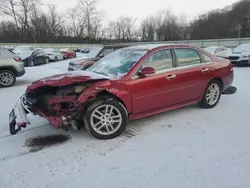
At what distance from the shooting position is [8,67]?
9.10m

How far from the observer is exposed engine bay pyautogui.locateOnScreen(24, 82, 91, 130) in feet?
12.4

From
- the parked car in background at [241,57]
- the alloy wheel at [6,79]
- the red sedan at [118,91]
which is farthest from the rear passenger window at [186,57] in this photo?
the parked car in background at [241,57]

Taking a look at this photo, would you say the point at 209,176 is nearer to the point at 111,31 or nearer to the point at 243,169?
the point at 243,169

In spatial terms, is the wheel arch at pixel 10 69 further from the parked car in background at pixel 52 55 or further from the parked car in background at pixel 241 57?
the parked car in background at pixel 52 55

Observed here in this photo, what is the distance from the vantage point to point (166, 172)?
297cm

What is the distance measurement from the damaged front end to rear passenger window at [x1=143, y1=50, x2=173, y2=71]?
946 millimetres

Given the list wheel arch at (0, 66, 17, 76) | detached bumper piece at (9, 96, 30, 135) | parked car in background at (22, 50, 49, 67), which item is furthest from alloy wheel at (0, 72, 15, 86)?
parked car in background at (22, 50, 49, 67)

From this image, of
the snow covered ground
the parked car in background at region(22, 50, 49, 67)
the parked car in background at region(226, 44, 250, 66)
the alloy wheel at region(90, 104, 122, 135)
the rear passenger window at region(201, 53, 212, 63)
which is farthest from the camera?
the parked car in background at region(22, 50, 49, 67)

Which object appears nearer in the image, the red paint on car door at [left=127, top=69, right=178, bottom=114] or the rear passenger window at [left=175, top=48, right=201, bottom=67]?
the red paint on car door at [left=127, top=69, right=178, bottom=114]

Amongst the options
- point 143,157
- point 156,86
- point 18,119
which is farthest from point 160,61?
point 18,119

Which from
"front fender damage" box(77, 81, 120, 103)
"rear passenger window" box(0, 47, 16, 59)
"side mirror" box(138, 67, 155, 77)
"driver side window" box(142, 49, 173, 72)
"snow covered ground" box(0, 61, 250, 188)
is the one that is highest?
"rear passenger window" box(0, 47, 16, 59)

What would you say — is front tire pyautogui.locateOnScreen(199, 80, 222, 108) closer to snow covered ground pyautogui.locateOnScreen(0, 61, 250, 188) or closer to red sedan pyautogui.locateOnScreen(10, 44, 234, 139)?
red sedan pyautogui.locateOnScreen(10, 44, 234, 139)

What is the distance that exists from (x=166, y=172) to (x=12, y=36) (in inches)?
2452

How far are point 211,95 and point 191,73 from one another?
944 mm
